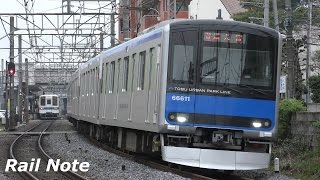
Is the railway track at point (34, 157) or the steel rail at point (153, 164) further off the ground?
the steel rail at point (153, 164)

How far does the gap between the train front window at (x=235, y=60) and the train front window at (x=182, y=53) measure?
20 centimetres

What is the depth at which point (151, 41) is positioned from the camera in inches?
544

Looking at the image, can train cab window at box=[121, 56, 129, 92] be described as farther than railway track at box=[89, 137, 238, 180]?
Yes

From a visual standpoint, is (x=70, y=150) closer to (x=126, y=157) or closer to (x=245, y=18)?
(x=126, y=157)

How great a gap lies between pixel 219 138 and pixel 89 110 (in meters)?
12.8

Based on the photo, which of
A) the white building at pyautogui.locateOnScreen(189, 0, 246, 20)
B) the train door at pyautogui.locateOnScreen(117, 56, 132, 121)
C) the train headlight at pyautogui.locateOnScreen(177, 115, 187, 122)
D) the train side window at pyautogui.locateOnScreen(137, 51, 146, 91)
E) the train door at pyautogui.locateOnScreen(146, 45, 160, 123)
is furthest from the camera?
the white building at pyautogui.locateOnScreen(189, 0, 246, 20)

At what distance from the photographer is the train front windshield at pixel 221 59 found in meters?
12.5

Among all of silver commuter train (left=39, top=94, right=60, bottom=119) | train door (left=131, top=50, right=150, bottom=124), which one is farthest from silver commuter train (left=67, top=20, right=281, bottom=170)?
silver commuter train (left=39, top=94, right=60, bottom=119)

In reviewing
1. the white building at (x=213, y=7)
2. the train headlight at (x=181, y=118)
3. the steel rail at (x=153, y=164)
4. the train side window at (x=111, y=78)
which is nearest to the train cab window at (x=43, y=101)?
the white building at (x=213, y=7)

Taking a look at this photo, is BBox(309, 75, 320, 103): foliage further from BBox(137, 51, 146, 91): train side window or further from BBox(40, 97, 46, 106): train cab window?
BBox(40, 97, 46, 106): train cab window

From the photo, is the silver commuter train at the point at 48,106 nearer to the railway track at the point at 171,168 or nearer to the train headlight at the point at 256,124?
the railway track at the point at 171,168

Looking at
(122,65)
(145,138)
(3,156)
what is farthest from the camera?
(3,156)

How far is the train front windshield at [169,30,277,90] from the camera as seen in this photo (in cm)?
1246

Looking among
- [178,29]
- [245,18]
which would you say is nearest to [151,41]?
[178,29]
